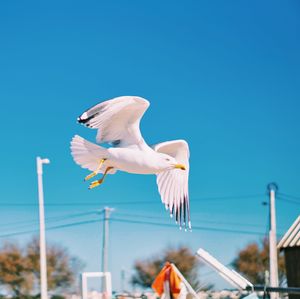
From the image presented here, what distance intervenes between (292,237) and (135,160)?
19.1 ft

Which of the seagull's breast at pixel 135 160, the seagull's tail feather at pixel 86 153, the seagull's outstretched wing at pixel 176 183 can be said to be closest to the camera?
the seagull's breast at pixel 135 160

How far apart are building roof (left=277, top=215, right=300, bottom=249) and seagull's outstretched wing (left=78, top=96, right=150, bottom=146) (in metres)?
5.36

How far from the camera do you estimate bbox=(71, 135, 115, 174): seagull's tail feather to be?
452 centimetres

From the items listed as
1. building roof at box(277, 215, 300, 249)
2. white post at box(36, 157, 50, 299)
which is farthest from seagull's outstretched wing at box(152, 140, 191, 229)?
white post at box(36, 157, 50, 299)

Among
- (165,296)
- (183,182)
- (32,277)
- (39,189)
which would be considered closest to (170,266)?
(165,296)

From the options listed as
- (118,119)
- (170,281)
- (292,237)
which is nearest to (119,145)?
(118,119)

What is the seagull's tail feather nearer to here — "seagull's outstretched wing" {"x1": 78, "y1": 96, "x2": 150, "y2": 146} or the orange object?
"seagull's outstretched wing" {"x1": 78, "y1": 96, "x2": 150, "y2": 146}

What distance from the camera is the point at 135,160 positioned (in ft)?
13.9

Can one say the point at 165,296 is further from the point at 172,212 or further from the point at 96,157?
the point at 96,157

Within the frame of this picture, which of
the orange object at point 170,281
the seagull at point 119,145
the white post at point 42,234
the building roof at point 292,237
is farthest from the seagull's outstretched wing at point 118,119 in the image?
the white post at point 42,234

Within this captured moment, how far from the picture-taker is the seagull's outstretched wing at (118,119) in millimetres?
4414

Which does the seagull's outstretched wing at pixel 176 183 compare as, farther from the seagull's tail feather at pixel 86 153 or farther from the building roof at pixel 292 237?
the building roof at pixel 292 237

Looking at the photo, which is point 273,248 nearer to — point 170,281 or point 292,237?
point 292,237

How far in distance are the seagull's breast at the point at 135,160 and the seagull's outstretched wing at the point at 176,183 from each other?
0.74 metres
